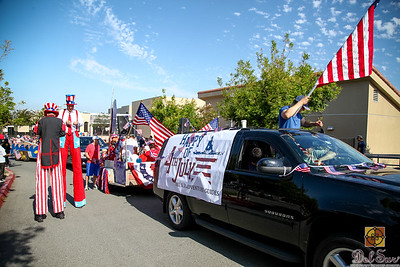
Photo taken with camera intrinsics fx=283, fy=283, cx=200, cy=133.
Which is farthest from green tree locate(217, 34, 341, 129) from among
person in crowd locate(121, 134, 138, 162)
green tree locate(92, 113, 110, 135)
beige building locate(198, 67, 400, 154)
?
green tree locate(92, 113, 110, 135)

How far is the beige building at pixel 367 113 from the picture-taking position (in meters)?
16.7

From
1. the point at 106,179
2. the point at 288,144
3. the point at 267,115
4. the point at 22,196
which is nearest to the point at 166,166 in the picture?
the point at 288,144

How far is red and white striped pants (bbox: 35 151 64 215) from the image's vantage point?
18.7 ft

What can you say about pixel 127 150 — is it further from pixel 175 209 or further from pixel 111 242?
pixel 111 242

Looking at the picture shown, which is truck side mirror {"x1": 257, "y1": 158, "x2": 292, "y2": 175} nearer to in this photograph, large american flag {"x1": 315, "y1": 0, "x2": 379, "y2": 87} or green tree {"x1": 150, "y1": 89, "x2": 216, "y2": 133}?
large american flag {"x1": 315, "y1": 0, "x2": 379, "y2": 87}

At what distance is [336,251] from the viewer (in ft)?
8.77

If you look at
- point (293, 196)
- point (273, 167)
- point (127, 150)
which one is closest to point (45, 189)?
point (127, 150)

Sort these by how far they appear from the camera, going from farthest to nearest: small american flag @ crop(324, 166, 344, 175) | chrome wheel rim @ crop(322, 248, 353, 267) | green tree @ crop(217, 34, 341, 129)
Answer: green tree @ crop(217, 34, 341, 129), small american flag @ crop(324, 166, 344, 175), chrome wheel rim @ crop(322, 248, 353, 267)

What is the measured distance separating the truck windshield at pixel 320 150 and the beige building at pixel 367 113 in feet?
44.4

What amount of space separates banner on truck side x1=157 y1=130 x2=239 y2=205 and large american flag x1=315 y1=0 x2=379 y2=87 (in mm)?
2146

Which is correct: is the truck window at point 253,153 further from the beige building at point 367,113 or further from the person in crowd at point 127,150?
the beige building at point 367,113

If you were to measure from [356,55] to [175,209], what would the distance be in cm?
411

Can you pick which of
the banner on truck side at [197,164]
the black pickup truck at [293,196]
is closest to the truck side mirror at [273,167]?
the black pickup truck at [293,196]

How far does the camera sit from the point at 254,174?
12.3 feet
